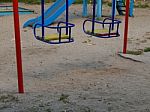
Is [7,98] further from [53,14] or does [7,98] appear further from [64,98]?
[53,14]

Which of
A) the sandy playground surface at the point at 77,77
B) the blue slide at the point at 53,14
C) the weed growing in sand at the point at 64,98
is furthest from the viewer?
the blue slide at the point at 53,14

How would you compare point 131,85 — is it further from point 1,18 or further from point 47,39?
point 1,18

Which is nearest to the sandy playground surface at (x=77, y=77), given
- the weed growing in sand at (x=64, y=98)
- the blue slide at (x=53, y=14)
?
the weed growing in sand at (x=64, y=98)

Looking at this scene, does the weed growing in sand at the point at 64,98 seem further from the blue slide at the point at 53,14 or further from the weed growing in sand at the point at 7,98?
the blue slide at the point at 53,14

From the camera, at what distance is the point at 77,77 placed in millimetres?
5668

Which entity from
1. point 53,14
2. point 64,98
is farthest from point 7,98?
point 53,14

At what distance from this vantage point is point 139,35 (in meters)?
9.59

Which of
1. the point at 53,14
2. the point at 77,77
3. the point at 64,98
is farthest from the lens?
the point at 53,14

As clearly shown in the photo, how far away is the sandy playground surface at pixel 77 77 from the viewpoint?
14.4 feet

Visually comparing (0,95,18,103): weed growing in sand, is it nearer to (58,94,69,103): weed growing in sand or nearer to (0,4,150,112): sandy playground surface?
(0,4,150,112): sandy playground surface

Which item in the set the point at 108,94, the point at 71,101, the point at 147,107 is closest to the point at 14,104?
the point at 71,101

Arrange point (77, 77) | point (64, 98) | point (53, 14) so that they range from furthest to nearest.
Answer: point (53, 14), point (77, 77), point (64, 98)

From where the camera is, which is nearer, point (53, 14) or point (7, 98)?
point (7, 98)

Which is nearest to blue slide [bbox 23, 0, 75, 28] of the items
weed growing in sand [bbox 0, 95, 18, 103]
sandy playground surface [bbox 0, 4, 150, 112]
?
sandy playground surface [bbox 0, 4, 150, 112]
